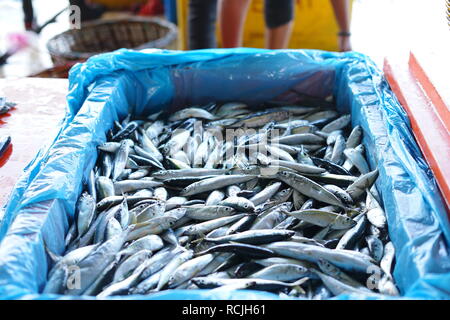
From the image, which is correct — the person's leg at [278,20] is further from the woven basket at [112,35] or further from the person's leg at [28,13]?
the person's leg at [28,13]

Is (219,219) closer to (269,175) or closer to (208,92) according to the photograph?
(269,175)

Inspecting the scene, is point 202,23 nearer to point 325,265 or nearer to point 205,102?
point 205,102

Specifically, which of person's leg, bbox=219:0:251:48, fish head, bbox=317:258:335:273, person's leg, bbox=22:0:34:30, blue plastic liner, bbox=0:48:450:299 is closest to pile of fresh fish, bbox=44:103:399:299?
fish head, bbox=317:258:335:273

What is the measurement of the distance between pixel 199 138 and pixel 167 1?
11.1ft

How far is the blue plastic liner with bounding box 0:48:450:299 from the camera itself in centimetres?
153

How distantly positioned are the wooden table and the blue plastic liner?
195 millimetres

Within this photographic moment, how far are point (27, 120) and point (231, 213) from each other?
1.52 meters

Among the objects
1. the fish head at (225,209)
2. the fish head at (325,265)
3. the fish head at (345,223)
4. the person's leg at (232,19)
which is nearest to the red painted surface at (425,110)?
the fish head at (345,223)

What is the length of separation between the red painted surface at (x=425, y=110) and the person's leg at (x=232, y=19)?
1.60 meters

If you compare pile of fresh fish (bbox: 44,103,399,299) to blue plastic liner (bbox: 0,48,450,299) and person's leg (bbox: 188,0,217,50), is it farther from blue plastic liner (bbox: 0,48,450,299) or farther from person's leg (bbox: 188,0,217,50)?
person's leg (bbox: 188,0,217,50)

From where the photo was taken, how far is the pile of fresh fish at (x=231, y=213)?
1.70m

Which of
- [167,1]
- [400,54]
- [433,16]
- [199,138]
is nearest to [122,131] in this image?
[199,138]

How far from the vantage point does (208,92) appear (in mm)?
3039

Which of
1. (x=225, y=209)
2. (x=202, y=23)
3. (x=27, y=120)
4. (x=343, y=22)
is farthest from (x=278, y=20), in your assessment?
(x=225, y=209)
